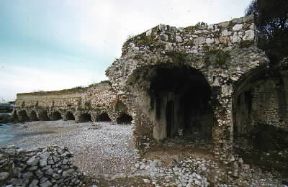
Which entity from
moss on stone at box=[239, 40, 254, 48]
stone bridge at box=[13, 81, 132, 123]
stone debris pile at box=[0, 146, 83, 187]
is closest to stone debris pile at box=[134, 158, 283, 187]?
stone debris pile at box=[0, 146, 83, 187]

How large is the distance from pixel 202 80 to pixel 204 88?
144 centimetres

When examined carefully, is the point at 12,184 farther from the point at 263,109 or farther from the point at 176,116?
the point at 263,109

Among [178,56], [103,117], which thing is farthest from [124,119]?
[178,56]

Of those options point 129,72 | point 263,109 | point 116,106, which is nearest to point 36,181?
point 129,72

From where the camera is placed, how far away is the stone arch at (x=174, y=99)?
12.0 m

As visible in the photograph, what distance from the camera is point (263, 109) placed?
14.9 meters

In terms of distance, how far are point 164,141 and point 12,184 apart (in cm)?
723

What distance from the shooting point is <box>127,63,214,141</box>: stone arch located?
472 inches

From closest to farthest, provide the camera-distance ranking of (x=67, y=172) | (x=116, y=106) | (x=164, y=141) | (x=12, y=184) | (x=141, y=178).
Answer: (x=12, y=184) → (x=67, y=172) → (x=141, y=178) → (x=164, y=141) → (x=116, y=106)

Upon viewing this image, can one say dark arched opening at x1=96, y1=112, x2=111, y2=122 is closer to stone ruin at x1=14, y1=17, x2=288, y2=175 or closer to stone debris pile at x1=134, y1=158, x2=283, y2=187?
stone ruin at x1=14, y1=17, x2=288, y2=175

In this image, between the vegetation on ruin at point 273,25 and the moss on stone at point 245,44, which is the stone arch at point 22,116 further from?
the moss on stone at point 245,44

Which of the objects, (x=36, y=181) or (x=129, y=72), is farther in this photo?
A: (x=129, y=72)

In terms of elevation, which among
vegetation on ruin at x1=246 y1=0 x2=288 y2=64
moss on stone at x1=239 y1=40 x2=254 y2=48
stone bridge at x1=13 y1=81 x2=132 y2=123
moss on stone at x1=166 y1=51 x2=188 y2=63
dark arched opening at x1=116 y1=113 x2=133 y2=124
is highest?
vegetation on ruin at x1=246 y1=0 x2=288 y2=64

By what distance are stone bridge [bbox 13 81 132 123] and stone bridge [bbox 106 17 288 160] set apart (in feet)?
32.1
